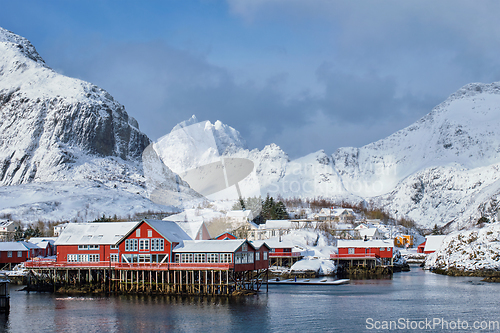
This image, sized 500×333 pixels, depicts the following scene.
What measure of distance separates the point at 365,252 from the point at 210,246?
51.7 metres

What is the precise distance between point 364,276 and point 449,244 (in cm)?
1956

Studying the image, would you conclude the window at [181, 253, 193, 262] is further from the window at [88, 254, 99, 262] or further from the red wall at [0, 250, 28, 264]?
the red wall at [0, 250, 28, 264]

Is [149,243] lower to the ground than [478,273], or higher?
higher

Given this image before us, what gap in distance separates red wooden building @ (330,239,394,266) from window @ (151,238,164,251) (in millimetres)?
50689

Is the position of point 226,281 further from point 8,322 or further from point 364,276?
point 364,276

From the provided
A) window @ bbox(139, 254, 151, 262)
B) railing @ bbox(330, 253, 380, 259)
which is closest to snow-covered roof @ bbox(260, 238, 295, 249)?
railing @ bbox(330, 253, 380, 259)

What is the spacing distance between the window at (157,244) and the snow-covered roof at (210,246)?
184cm

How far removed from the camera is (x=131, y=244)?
7050 centimetres

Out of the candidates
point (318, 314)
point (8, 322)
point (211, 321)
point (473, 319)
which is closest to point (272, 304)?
point (318, 314)

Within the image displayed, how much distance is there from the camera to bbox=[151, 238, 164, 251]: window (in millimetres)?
68469

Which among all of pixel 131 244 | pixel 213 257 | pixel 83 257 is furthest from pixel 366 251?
pixel 83 257

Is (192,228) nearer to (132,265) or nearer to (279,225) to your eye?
(132,265)

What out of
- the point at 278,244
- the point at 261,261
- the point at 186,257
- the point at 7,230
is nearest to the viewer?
the point at 186,257

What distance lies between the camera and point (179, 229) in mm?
74375
